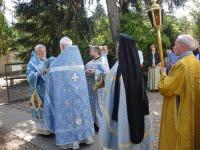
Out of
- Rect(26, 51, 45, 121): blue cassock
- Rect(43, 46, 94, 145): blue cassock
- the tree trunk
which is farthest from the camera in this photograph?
the tree trunk

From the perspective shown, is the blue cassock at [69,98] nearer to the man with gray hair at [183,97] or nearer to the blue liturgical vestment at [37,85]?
the blue liturgical vestment at [37,85]

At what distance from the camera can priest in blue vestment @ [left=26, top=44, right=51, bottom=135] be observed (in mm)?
7730

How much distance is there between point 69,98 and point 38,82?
1.43 m

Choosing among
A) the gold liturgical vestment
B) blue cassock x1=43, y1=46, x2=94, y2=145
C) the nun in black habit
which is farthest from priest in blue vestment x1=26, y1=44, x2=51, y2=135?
the gold liturgical vestment

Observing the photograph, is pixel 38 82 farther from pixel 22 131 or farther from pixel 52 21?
pixel 52 21

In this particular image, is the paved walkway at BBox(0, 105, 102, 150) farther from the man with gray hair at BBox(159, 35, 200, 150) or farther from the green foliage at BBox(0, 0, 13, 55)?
the green foliage at BBox(0, 0, 13, 55)

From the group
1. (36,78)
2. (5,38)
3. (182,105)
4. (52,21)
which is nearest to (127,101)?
(182,105)

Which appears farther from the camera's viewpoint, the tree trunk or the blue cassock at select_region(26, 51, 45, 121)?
the tree trunk

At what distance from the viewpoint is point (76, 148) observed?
6.77 m

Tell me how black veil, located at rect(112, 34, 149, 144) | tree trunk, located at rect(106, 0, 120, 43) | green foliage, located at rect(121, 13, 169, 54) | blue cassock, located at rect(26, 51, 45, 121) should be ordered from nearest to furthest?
black veil, located at rect(112, 34, 149, 144) < blue cassock, located at rect(26, 51, 45, 121) < green foliage, located at rect(121, 13, 169, 54) < tree trunk, located at rect(106, 0, 120, 43)

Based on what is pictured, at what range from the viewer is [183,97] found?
4.73m

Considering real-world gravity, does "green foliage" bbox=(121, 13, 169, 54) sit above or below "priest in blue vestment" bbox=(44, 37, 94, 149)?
above

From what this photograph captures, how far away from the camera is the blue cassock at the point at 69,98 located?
6.72 meters

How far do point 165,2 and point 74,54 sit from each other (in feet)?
36.6
